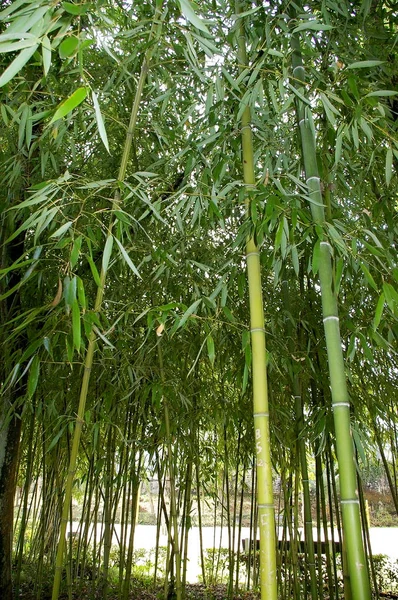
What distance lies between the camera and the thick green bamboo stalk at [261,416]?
129cm

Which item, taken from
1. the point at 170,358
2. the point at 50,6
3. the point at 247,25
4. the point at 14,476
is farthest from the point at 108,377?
the point at 50,6

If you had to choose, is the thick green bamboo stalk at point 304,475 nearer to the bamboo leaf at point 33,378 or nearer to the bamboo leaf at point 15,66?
the bamboo leaf at point 33,378

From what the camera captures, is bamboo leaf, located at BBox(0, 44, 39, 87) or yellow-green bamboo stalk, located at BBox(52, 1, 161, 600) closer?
bamboo leaf, located at BBox(0, 44, 39, 87)

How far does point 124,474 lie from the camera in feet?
9.14

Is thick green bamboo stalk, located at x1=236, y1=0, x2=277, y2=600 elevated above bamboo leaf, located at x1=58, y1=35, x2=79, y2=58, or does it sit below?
below

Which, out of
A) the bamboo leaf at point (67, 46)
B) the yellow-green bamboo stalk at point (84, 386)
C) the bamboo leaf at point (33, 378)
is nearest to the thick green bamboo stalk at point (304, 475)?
the yellow-green bamboo stalk at point (84, 386)

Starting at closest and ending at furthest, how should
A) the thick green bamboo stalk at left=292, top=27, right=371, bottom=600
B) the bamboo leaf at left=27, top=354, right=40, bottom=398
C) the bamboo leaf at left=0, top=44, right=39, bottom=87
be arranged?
the bamboo leaf at left=0, top=44, right=39, bottom=87, the thick green bamboo stalk at left=292, top=27, right=371, bottom=600, the bamboo leaf at left=27, top=354, right=40, bottom=398

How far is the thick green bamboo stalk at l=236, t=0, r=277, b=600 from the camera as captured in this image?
129 cm

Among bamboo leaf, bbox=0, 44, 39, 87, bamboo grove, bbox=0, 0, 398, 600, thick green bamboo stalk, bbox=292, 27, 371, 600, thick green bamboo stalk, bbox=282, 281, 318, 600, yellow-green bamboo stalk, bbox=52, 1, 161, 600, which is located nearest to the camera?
bamboo leaf, bbox=0, 44, 39, 87

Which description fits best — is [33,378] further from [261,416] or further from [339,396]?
[339,396]

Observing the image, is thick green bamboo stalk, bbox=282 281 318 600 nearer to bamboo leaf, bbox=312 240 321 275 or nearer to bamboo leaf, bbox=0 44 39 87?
bamboo leaf, bbox=312 240 321 275

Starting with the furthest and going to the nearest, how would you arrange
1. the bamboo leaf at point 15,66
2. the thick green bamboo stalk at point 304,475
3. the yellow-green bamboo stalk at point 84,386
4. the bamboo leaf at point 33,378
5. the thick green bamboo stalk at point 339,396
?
the thick green bamboo stalk at point 304,475, the yellow-green bamboo stalk at point 84,386, the bamboo leaf at point 33,378, the thick green bamboo stalk at point 339,396, the bamboo leaf at point 15,66

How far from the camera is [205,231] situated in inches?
88.8

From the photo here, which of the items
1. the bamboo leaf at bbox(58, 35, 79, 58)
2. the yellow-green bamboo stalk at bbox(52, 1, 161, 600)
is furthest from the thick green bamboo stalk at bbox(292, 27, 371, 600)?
the bamboo leaf at bbox(58, 35, 79, 58)
